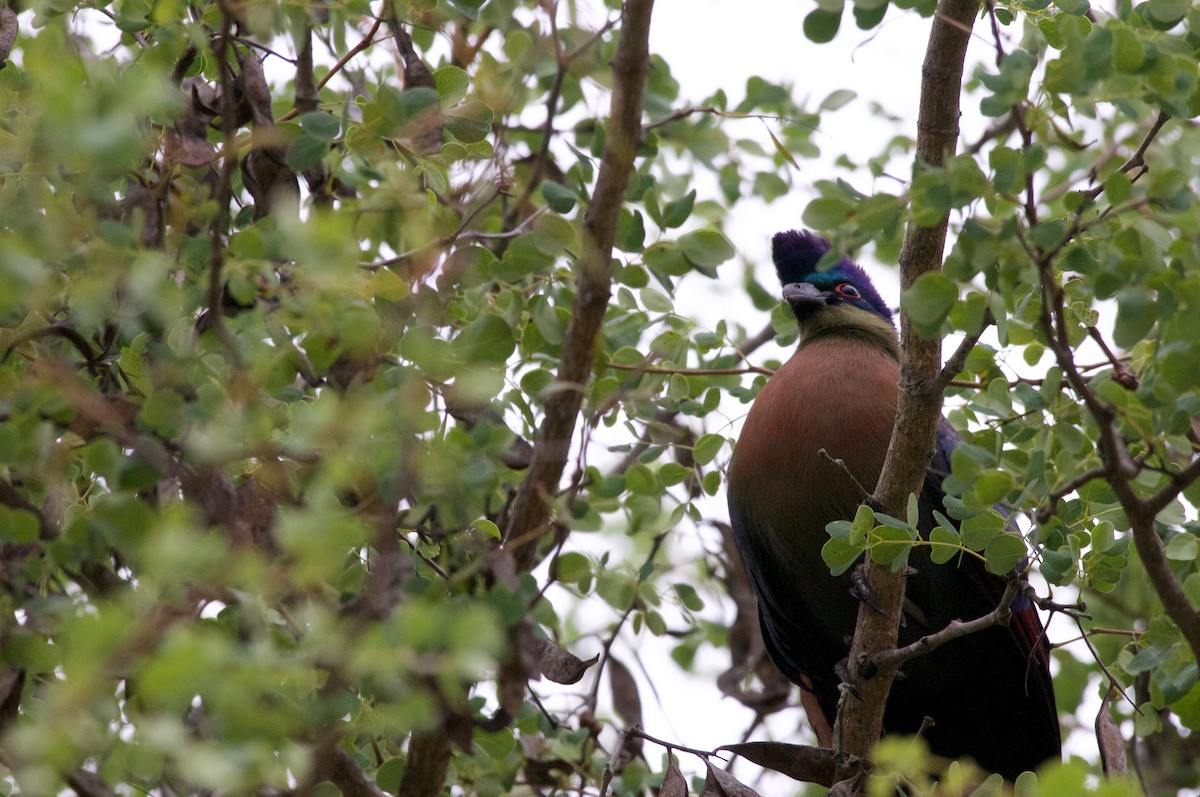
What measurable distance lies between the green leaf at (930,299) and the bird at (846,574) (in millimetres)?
1635

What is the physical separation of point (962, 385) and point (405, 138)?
173 cm

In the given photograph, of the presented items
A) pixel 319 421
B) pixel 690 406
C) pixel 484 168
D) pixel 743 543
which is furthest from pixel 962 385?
pixel 319 421

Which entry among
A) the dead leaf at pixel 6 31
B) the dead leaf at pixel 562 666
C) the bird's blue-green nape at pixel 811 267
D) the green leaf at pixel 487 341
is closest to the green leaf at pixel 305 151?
the green leaf at pixel 487 341

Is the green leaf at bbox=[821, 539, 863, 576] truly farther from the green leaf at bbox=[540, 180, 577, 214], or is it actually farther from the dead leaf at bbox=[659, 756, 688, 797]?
the green leaf at bbox=[540, 180, 577, 214]

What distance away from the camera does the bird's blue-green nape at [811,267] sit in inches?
172

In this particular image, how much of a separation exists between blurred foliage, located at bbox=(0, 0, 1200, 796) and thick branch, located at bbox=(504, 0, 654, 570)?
0.06 m

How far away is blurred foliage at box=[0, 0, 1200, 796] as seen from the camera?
1.47 metres

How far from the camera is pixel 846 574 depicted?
3.64 m

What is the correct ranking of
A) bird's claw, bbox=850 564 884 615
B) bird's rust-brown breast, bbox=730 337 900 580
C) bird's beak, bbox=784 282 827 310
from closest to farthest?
bird's claw, bbox=850 564 884 615
bird's rust-brown breast, bbox=730 337 900 580
bird's beak, bbox=784 282 827 310

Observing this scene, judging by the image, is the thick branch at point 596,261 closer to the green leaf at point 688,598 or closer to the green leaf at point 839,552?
the green leaf at point 839,552

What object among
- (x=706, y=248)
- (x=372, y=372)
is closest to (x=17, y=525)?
(x=372, y=372)

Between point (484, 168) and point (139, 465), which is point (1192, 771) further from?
point (139, 465)

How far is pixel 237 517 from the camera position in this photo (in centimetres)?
208

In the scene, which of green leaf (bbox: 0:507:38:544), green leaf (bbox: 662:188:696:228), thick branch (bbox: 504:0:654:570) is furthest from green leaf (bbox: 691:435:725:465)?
green leaf (bbox: 0:507:38:544)
